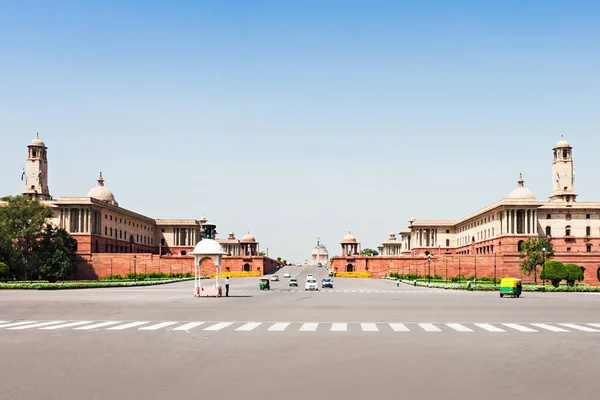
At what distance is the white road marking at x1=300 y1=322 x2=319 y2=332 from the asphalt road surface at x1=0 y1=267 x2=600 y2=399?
33 millimetres

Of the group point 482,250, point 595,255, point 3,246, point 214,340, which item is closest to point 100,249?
point 3,246

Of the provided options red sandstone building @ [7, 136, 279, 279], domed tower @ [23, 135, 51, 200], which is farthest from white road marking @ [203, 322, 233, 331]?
domed tower @ [23, 135, 51, 200]

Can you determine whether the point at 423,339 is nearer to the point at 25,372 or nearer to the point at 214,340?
the point at 214,340

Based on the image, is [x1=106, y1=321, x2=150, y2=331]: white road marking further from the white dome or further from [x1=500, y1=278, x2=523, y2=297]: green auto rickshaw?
[x1=500, y1=278, x2=523, y2=297]: green auto rickshaw

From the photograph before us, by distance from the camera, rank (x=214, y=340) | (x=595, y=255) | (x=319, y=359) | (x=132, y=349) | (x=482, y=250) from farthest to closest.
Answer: (x=482, y=250)
(x=595, y=255)
(x=214, y=340)
(x=132, y=349)
(x=319, y=359)

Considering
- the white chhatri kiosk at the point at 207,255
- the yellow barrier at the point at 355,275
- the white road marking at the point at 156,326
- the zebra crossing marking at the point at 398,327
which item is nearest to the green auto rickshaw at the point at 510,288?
the white chhatri kiosk at the point at 207,255

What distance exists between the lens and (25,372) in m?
12.2

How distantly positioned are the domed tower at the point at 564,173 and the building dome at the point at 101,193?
85.8 metres

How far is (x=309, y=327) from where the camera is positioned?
21.4 meters

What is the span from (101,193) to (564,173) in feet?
294

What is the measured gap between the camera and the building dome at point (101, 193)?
136375 millimetres

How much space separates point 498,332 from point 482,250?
114 meters

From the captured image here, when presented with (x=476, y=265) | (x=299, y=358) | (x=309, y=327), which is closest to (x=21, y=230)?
Answer: (x=476, y=265)

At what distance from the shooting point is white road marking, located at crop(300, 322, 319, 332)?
66.9 feet
